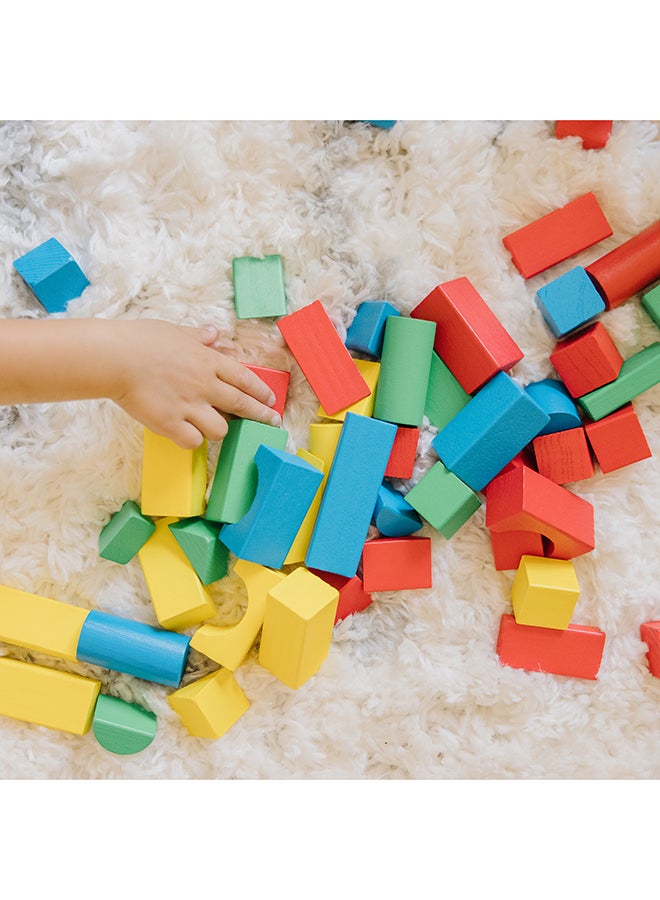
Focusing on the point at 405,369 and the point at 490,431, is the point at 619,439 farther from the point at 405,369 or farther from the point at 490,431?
the point at 405,369

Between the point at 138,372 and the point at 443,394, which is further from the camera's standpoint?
the point at 443,394

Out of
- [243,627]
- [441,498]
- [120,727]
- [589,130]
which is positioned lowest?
[120,727]

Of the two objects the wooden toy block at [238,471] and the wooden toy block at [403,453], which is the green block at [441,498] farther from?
the wooden toy block at [238,471]

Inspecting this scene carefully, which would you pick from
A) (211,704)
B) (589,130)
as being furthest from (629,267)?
(211,704)

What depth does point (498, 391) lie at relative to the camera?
98cm

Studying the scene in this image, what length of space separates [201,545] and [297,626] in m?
0.16

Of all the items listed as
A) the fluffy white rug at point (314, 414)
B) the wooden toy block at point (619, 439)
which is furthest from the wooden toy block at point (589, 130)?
the wooden toy block at point (619, 439)

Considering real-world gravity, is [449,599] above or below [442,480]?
below

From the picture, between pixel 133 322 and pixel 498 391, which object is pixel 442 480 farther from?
pixel 133 322

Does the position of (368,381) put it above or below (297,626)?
above

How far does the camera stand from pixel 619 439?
999 millimetres

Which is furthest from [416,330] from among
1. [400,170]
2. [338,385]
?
[400,170]

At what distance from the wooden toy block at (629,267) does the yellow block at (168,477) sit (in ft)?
1.81

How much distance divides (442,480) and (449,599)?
6.4 inches
